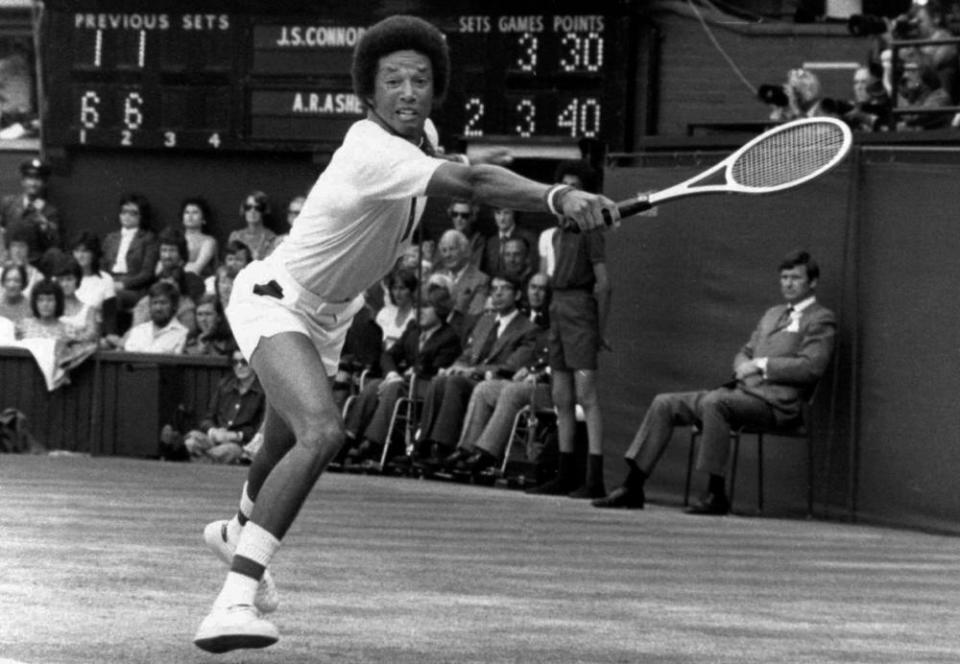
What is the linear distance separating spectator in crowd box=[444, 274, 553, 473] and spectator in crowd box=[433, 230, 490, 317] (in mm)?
1016

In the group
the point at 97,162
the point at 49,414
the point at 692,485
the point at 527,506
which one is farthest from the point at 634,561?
the point at 97,162

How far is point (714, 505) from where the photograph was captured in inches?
617

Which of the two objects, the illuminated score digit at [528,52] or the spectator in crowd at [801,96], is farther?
the illuminated score digit at [528,52]

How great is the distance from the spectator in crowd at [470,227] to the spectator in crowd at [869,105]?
3.77 m

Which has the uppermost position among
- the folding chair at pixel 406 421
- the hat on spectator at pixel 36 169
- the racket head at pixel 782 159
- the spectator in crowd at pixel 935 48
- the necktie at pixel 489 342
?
the spectator in crowd at pixel 935 48

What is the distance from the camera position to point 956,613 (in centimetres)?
964

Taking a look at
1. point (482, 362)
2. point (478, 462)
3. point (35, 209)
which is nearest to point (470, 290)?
point (482, 362)

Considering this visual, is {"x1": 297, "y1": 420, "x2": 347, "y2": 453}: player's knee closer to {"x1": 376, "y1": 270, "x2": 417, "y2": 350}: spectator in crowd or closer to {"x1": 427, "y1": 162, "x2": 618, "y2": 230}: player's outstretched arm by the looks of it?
{"x1": 427, "y1": 162, "x2": 618, "y2": 230}: player's outstretched arm

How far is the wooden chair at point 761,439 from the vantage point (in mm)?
15445

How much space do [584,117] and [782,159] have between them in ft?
39.0

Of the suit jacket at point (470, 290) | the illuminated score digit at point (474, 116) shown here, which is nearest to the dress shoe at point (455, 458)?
the suit jacket at point (470, 290)

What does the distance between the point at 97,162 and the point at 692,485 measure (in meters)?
9.13

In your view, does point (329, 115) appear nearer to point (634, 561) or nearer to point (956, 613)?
point (634, 561)

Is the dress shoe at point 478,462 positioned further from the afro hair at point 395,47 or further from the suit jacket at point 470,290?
the afro hair at point 395,47
